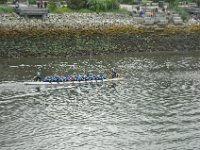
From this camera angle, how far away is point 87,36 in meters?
70.1

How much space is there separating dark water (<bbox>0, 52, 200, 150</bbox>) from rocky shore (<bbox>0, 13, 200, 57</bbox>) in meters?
3.34

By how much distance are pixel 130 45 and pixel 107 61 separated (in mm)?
7778

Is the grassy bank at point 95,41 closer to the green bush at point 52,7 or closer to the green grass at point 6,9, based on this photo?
the green grass at point 6,9

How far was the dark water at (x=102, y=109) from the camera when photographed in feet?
122

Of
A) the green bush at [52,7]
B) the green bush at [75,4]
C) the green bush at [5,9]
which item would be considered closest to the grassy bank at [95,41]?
the green bush at [5,9]

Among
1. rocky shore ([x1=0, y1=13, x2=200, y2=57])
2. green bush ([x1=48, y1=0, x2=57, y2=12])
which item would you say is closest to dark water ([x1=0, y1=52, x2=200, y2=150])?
rocky shore ([x1=0, y1=13, x2=200, y2=57])

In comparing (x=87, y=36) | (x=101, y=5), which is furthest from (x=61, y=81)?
(x=101, y=5)

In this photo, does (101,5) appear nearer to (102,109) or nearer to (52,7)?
(52,7)

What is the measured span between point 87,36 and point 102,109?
87.9ft

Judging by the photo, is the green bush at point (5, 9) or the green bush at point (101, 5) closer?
the green bush at point (5, 9)

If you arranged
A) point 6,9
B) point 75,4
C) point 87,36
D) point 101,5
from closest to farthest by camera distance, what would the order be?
point 87,36, point 6,9, point 75,4, point 101,5

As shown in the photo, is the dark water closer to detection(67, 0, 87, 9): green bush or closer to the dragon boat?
the dragon boat

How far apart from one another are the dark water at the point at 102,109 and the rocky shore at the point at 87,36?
10.9ft

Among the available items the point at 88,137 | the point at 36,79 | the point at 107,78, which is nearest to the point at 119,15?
the point at 107,78
